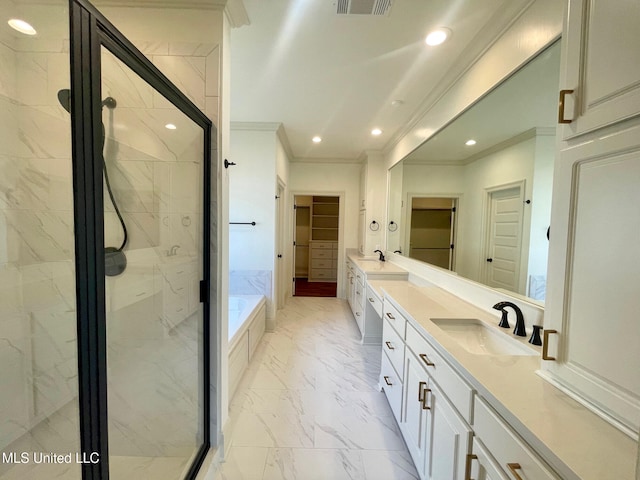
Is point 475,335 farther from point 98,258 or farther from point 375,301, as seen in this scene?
point 98,258

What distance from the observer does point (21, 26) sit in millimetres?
1194

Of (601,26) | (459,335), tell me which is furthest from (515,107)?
(459,335)

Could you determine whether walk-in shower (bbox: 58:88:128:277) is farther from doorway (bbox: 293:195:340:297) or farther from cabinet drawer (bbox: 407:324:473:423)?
doorway (bbox: 293:195:340:297)

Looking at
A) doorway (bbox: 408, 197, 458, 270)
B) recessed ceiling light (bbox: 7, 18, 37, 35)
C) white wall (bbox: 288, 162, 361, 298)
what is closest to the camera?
recessed ceiling light (bbox: 7, 18, 37, 35)

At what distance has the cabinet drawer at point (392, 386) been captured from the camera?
5.88 ft

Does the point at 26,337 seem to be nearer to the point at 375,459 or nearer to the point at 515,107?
the point at 375,459

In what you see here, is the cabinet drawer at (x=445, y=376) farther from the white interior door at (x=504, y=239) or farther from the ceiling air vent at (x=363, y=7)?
the ceiling air vent at (x=363, y=7)

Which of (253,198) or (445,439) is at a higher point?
(253,198)

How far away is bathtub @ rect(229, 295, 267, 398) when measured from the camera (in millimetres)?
2162

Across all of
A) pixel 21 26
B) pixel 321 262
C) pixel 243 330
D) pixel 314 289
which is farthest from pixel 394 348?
pixel 321 262

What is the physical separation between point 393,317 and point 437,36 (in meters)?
1.92

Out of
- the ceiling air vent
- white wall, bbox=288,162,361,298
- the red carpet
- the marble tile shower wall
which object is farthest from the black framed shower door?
the red carpet

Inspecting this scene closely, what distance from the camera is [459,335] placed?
1627 mm

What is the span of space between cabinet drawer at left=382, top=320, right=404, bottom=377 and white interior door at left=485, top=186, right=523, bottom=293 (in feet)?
2.38
